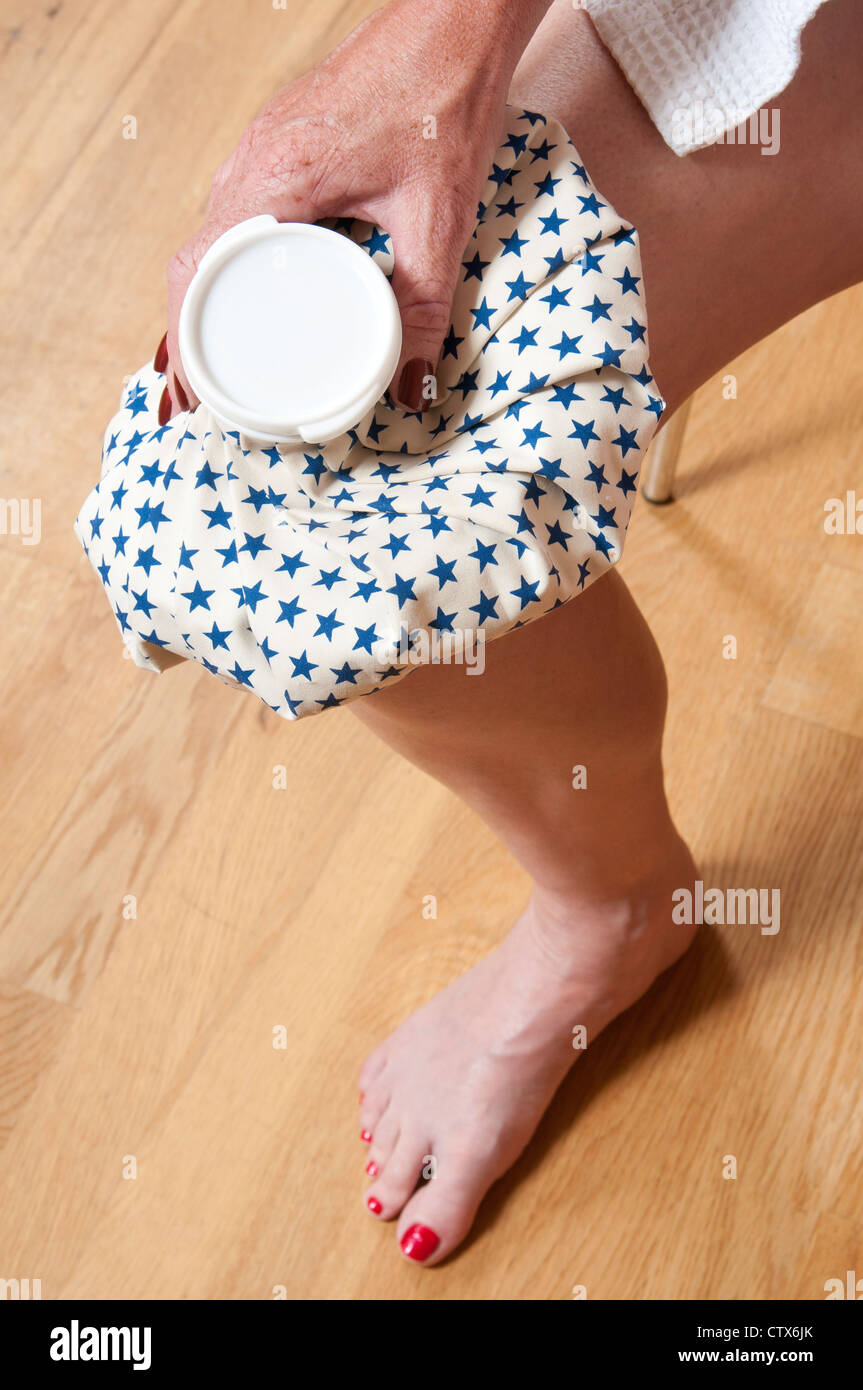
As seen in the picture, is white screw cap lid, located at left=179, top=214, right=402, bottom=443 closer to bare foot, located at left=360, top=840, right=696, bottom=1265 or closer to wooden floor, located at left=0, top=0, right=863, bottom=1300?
bare foot, located at left=360, top=840, right=696, bottom=1265

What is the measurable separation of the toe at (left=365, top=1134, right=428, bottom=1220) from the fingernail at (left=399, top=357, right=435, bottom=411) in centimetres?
54

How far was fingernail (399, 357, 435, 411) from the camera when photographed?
1.60 ft

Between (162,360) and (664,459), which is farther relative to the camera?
(664,459)

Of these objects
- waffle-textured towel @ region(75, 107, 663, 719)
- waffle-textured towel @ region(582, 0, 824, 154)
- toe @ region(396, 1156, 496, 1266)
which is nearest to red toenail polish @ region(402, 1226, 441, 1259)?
toe @ region(396, 1156, 496, 1266)

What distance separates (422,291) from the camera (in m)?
0.49

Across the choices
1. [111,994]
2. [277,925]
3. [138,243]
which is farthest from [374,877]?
[138,243]

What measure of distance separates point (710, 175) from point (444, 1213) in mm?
629

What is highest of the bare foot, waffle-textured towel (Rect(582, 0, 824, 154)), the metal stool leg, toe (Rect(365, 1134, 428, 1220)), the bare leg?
the metal stool leg

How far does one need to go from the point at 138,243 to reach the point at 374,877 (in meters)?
0.63

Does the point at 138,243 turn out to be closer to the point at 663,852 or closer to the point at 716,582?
the point at 716,582

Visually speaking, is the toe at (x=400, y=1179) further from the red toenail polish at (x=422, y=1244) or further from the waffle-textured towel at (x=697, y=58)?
the waffle-textured towel at (x=697, y=58)

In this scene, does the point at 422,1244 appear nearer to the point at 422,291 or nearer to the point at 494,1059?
the point at 494,1059

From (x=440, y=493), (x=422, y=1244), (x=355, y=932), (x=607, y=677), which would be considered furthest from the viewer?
(x=355, y=932)

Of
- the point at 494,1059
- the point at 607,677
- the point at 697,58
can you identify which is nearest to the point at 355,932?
the point at 494,1059
